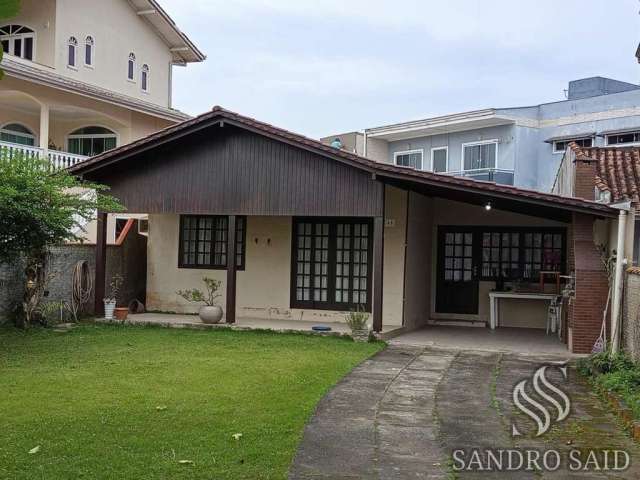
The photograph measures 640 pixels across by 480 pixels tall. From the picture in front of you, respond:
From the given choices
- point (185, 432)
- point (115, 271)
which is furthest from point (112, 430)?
point (115, 271)

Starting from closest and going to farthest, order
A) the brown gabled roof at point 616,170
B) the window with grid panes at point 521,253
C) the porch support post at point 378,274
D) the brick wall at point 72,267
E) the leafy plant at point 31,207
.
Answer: the leafy plant at point 31,207 → the brown gabled roof at point 616,170 → the porch support post at point 378,274 → the brick wall at point 72,267 → the window with grid panes at point 521,253

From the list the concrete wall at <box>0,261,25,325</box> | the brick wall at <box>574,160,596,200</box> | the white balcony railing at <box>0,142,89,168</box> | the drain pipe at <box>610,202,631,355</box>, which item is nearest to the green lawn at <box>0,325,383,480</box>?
the concrete wall at <box>0,261,25,325</box>

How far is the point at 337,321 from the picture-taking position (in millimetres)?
15641

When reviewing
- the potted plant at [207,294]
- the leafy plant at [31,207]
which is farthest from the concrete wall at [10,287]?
the potted plant at [207,294]

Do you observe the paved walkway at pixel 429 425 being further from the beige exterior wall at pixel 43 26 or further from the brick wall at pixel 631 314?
the beige exterior wall at pixel 43 26

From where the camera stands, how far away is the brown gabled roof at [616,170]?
12.4 meters

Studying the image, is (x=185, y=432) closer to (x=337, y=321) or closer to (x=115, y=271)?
(x=337, y=321)

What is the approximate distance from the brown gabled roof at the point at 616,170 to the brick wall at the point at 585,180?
107 mm

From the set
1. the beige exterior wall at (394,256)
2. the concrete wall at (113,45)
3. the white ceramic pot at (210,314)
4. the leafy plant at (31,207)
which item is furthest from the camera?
the concrete wall at (113,45)

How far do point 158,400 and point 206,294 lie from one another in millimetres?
8932

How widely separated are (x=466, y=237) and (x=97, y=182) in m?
8.45

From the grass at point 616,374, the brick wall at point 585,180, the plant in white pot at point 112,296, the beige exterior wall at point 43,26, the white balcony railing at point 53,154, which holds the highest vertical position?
the beige exterior wall at point 43,26

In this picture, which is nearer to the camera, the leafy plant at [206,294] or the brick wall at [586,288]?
the brick wall at [586,288]

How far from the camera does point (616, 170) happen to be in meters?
13.9
